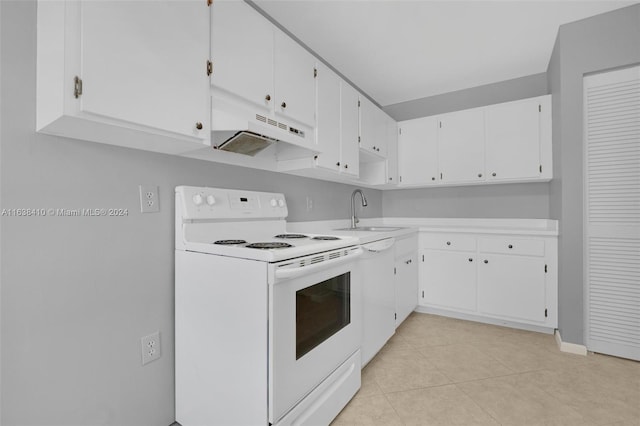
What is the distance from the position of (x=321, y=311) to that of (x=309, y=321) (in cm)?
11

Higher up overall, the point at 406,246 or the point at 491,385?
the point at 406,246

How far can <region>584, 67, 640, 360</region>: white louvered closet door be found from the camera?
2.14 meters

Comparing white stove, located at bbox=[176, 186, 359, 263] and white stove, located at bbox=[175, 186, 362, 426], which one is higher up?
white stove, located at bbox=[176, 186, 359, 263]

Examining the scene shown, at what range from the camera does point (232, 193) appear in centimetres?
176

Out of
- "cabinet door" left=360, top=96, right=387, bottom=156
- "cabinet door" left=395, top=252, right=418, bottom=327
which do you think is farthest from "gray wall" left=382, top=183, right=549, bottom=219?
"cabinet door" left=360, top=96, right=387, bottom=156

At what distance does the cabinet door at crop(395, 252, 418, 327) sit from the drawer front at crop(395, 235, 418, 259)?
0.04m

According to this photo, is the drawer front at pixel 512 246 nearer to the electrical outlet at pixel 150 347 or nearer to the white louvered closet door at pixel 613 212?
the white louvered closet door at pixel 613 212

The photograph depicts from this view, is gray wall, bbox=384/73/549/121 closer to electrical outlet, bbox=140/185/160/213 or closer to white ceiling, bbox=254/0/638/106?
white ceiling, bbox=254/0/638/106

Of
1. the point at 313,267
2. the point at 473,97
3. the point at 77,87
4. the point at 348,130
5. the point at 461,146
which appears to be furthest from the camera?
the point at 473,97

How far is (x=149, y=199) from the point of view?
4.68 ft

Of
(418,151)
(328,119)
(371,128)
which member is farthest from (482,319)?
(328,119)

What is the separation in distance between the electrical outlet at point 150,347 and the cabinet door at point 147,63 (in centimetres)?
99

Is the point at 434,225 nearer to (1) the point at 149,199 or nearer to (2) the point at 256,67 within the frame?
(2) the point at 256,67

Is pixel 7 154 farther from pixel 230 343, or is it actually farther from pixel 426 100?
pixel 426 100
